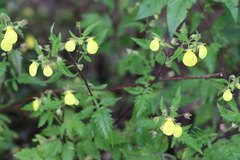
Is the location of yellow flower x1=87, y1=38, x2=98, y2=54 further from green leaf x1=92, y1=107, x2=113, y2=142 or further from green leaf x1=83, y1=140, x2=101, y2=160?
green leaf x1=83, y1=140, x2=101, y2=160

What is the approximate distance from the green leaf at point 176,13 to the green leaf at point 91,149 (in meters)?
1.31

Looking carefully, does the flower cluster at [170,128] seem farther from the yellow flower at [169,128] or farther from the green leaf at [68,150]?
the green leaf at [68,150]

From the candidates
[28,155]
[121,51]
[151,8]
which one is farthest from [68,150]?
[121,51]

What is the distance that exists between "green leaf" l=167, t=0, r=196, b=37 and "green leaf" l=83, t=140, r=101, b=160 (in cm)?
131

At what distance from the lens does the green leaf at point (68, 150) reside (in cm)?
261

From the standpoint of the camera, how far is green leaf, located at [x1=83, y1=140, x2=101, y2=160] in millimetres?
2693

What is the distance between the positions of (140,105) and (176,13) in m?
0.93

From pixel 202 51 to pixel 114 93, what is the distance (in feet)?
8.69

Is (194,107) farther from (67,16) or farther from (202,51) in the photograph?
(67,16)

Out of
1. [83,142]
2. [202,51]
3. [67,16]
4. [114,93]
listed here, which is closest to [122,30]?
[114,93]

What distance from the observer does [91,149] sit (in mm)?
2717

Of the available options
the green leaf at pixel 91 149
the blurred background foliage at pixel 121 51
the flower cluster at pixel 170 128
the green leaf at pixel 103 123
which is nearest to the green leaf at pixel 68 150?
the green leaf at pixel 91 149

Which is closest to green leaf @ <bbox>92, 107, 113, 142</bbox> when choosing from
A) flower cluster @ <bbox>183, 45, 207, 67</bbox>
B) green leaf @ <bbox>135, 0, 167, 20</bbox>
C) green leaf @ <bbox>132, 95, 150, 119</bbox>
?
green leaf @ <bbox>132, 95, 150, 119</bbox>

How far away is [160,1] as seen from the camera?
8.87ft
